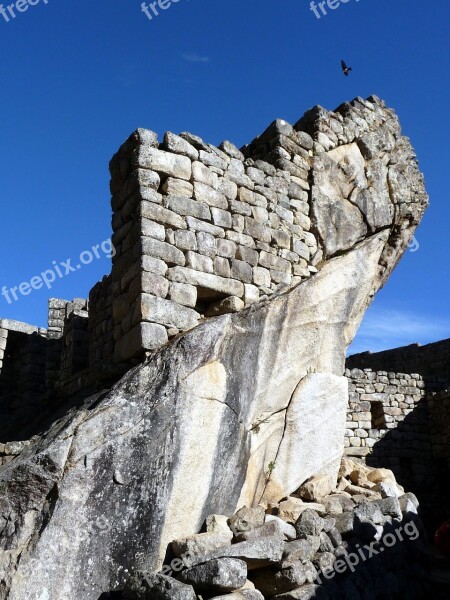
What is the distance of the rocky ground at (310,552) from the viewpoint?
15.1ft

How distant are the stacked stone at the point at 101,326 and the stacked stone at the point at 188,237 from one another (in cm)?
45

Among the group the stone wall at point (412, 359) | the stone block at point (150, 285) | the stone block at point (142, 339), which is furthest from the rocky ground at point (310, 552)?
the stone wall at point (412, 359)

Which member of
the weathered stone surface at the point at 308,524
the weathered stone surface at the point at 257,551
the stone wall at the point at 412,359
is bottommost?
the weathered stone surface at the point at 257,551

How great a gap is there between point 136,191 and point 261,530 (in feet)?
10.5

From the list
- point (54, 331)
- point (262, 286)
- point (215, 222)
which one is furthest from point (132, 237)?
point (54, 331)

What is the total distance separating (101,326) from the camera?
280 inches

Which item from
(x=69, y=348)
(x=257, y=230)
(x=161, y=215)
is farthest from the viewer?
(x=69, y=348)

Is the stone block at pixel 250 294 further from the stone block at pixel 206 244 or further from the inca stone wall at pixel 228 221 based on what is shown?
the stone block at pixel 206 244

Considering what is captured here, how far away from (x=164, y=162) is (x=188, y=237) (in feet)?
2.54

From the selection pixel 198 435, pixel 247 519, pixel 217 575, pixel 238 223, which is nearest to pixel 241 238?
pixel 238 223

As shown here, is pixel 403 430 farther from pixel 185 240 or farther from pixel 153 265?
pixel 153 265

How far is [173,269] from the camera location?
6.08 meters

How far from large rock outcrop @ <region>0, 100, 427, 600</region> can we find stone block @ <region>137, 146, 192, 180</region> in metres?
1.50

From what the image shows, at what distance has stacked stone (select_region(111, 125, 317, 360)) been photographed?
19.5 feet
